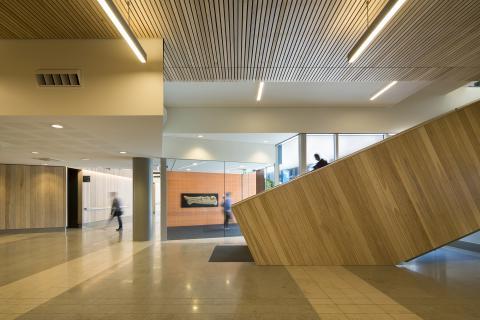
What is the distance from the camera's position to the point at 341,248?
6973mm

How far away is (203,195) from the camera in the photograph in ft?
42.6

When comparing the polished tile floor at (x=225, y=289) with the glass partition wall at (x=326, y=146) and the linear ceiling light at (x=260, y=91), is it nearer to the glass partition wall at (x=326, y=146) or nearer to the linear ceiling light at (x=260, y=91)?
the glass partition wall at (x=326, y=146)

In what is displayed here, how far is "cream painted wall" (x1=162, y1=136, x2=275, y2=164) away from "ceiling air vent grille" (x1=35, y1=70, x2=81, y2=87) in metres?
6.69

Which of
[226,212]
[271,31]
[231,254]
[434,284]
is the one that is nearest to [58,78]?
[271,31]

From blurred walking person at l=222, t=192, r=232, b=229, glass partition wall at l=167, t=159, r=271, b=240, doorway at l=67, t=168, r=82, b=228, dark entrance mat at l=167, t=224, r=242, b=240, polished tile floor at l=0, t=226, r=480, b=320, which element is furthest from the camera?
doorway at l=67, t=168, r=82, b=228

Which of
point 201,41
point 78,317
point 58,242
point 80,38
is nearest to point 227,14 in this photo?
point 201,41

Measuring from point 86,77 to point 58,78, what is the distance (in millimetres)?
490

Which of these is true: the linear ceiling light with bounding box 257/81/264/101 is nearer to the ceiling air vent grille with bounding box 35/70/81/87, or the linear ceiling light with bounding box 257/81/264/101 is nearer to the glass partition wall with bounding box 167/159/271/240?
the glass partition wall with bounding box 167/159/271/240

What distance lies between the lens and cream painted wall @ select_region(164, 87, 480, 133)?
11789mm

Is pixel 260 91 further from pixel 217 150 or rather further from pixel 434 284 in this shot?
pixel 434 284

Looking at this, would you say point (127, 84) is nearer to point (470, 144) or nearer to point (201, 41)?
point (201, 41)

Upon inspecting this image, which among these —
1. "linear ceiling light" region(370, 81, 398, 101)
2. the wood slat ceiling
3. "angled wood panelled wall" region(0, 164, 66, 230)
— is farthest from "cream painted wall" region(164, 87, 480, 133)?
"angled wood panelled wall" region(0, 164, 66, 230)

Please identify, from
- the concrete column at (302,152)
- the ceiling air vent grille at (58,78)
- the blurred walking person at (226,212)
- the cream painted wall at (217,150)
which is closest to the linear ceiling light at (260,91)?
the concrete column at (302,152)

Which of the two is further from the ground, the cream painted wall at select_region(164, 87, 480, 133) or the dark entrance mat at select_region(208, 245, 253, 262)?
the cream painted wall at select_region(164, 87, 480, 133)
